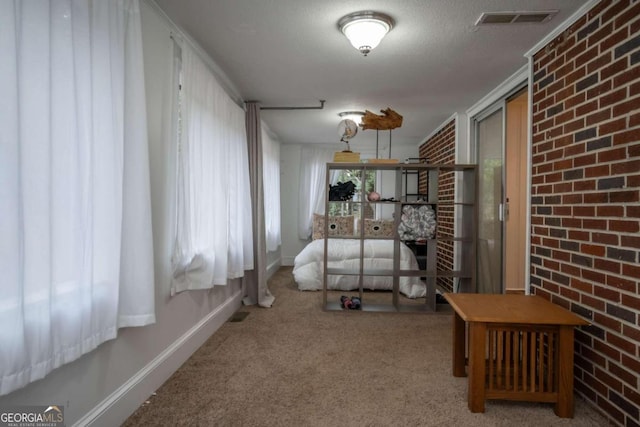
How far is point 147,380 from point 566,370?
226cm

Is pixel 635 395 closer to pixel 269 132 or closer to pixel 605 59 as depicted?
pixel 605 59

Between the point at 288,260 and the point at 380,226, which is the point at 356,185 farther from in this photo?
the point at 288,260

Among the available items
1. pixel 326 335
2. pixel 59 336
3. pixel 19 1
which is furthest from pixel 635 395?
pixel 19 1

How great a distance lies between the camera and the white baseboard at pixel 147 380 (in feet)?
5.15

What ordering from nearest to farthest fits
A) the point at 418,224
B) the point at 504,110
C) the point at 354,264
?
the point at 504,110 < the point at 418,224 < the point at 354,264

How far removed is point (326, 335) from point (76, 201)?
2.18m

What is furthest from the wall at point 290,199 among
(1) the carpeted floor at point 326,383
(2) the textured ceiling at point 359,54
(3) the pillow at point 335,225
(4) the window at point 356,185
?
(1) the carpeted floor at point 326,383

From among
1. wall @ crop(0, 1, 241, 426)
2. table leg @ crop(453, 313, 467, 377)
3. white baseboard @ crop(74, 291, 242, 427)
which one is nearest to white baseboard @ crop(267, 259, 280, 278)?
white baseboard @ crop(74, 291, 242, 427)

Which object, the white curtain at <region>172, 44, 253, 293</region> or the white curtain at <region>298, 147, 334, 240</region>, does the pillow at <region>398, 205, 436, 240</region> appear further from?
the white curtain at <region>298, 147, 334, 240</region>

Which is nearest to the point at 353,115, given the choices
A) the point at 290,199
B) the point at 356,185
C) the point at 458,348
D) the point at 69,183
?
the point at 356,185

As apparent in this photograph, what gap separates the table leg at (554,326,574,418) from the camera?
1767 mm

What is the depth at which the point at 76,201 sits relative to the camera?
131cm

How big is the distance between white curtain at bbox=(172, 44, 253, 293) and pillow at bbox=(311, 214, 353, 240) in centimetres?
226

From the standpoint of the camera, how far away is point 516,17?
2.04 m
